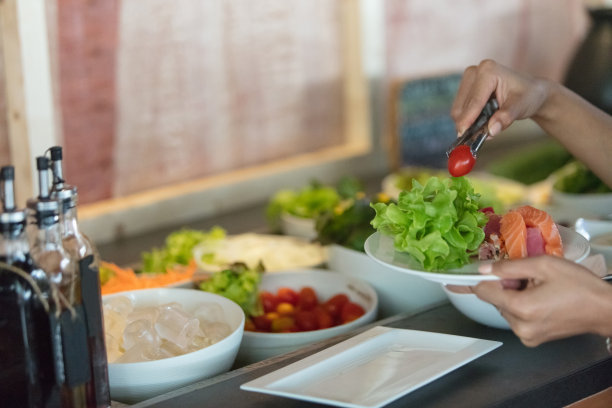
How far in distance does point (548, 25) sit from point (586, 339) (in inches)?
130

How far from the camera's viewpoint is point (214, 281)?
1.95 m

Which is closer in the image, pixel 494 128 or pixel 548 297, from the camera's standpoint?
pixel 548 297

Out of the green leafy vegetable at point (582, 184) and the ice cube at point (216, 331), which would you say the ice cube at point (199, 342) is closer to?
Answer: the ice cube at point (216, 331)

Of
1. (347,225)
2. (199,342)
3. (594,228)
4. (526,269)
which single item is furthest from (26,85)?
(526,269)

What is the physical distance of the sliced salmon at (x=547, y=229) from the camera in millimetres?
1588

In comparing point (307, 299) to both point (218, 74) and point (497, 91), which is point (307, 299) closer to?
point (497, 91)

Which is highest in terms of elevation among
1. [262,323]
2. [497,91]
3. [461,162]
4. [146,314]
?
[497,91]

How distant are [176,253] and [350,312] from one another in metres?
0.64

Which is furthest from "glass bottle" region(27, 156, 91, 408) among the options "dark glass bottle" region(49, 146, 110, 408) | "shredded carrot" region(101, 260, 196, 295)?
"shredded carrot" region(101, 260, 196, 295)

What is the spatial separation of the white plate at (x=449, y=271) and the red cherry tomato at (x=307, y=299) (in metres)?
0.40

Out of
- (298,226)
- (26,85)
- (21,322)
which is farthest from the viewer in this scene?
(26,85)

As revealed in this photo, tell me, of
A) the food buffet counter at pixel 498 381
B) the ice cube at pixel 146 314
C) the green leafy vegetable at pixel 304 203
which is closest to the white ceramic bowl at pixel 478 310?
the food buffet counter at pixel 498 381

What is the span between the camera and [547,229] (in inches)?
63.1

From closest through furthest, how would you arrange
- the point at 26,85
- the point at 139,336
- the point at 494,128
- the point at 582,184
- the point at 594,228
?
the point at 139,336, the point at 494,128, the point at 594,228, the point at 26,85, the point at 582,184
